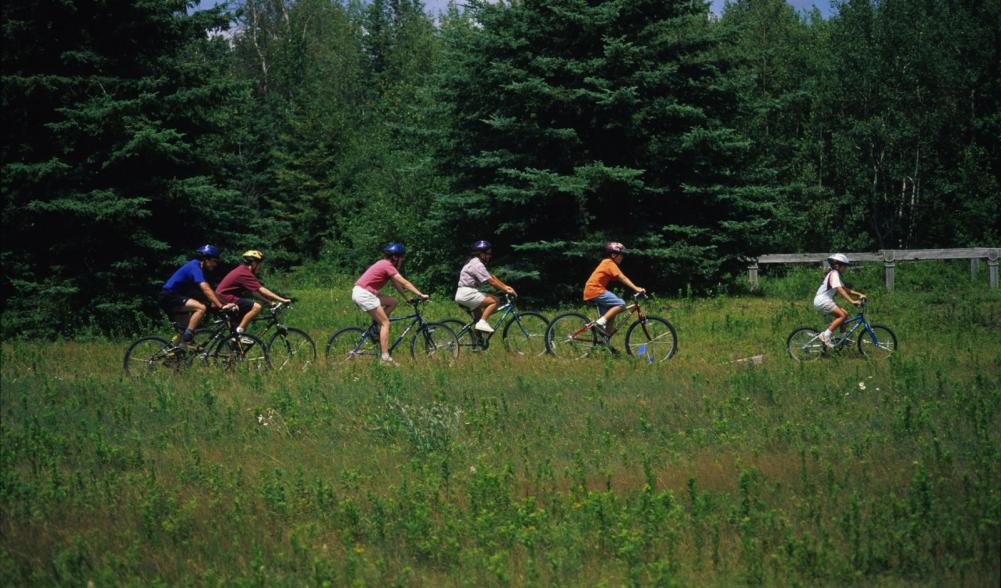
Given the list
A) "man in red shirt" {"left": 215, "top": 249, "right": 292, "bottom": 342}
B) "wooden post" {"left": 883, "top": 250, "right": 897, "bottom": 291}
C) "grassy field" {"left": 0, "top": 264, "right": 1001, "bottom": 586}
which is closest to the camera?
"grassy field" {"left": 0, "top": 264, "right": 1001, "bottom": 586}

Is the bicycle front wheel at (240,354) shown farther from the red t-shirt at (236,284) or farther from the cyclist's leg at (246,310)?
the red t-shirt at (236,284)

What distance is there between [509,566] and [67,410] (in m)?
7.64

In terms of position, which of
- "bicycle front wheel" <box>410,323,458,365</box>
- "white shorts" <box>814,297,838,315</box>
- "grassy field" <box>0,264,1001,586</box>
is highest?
"white shorts" <box>814,297,838,315</box>

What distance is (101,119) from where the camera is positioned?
20.3 m

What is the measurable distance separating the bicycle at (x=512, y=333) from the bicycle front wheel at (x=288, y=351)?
2.17 meters

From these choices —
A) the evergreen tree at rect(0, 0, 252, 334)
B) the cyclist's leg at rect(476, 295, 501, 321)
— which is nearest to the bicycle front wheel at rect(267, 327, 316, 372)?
the cyclist's leg at rect(476, 295, 501, 321)

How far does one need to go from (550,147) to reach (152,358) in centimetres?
1490

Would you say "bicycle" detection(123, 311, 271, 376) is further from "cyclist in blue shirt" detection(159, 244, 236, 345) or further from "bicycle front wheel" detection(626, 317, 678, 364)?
"bicycle front wheel" detection(626, 317, 678, 364)

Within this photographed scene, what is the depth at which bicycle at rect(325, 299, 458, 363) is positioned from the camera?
15.6 m

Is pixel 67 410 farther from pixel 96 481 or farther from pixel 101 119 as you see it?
pixel 101 119

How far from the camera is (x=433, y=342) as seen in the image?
16078 millimetres

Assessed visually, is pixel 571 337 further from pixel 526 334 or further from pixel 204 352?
pixel 204 352

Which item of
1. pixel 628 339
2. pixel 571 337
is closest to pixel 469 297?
pixel 571 337

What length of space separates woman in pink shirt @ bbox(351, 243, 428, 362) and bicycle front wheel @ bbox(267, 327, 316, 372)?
1.14 metres
